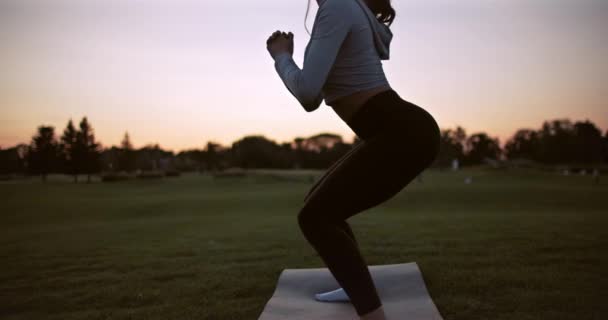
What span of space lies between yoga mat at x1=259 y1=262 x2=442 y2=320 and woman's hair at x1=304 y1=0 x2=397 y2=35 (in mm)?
1678

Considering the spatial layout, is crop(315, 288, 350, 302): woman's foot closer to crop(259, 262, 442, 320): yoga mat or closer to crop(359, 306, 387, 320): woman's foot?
crop(259, 262, 442, 320): yoga mat

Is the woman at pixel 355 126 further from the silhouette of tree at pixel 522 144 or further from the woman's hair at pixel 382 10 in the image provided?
the silhouette of tree at pixel 522 144

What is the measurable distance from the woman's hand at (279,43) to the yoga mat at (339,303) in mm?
1526

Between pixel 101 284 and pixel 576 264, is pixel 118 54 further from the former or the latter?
pixel 576 264

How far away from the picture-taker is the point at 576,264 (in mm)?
3494

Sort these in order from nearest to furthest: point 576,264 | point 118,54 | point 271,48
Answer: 1. point 271,48
2. point 576,264
3. point 118,54

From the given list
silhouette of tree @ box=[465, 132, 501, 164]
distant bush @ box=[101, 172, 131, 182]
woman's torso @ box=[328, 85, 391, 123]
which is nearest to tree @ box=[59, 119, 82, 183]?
distant bush @ box=[101, 172, 131, 182]

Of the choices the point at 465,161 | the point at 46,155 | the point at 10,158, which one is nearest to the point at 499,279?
the point at 10,158

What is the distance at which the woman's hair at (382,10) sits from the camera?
7.50 ft

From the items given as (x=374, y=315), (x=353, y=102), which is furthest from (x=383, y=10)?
(x=374, y=315)

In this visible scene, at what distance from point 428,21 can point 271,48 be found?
31.1 ft

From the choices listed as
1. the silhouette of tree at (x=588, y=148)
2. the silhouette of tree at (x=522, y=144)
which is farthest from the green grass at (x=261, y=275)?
the silhouette of tree at (x=522, y=144)

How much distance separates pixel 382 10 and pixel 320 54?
0.65 meters

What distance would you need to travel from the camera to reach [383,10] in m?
2.31
